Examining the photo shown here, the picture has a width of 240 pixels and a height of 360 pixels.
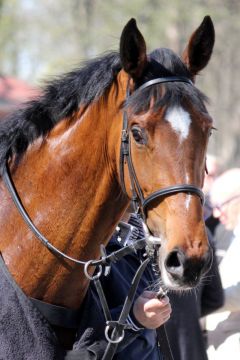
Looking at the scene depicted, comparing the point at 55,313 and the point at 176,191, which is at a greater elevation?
the point at 176,191

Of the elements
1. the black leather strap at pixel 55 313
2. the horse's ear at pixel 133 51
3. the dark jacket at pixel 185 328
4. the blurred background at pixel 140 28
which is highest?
the horse's ear at pixel 133 51

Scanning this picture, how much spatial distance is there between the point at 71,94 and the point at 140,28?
14332 mm

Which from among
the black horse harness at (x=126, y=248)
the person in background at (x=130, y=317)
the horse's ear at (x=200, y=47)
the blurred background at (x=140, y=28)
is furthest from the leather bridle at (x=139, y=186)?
the blurred background at (x=140, y=28)

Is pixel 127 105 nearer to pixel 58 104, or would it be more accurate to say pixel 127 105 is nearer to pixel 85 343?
pixel 58 104

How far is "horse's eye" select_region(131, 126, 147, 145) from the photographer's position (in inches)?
97.3

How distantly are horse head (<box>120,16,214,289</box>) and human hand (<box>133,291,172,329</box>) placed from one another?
0.44 m

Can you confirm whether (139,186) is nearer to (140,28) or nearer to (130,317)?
(130,317)

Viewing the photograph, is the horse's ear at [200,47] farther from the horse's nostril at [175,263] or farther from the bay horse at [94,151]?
the horse's nostril at [175,263]

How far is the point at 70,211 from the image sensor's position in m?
2.63

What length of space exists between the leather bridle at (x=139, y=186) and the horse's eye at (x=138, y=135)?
3cm

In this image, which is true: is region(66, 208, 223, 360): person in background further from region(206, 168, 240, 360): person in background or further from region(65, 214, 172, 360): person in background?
region(206, 168, 240, 360): person in background

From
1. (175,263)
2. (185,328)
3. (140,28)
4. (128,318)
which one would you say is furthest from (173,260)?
(140,28)

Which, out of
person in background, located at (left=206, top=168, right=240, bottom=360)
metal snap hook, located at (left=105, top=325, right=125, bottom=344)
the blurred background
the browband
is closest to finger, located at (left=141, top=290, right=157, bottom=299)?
metal snap hook, located at (left=105, top=325, right=125, bottom=344)

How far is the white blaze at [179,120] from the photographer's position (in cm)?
242
